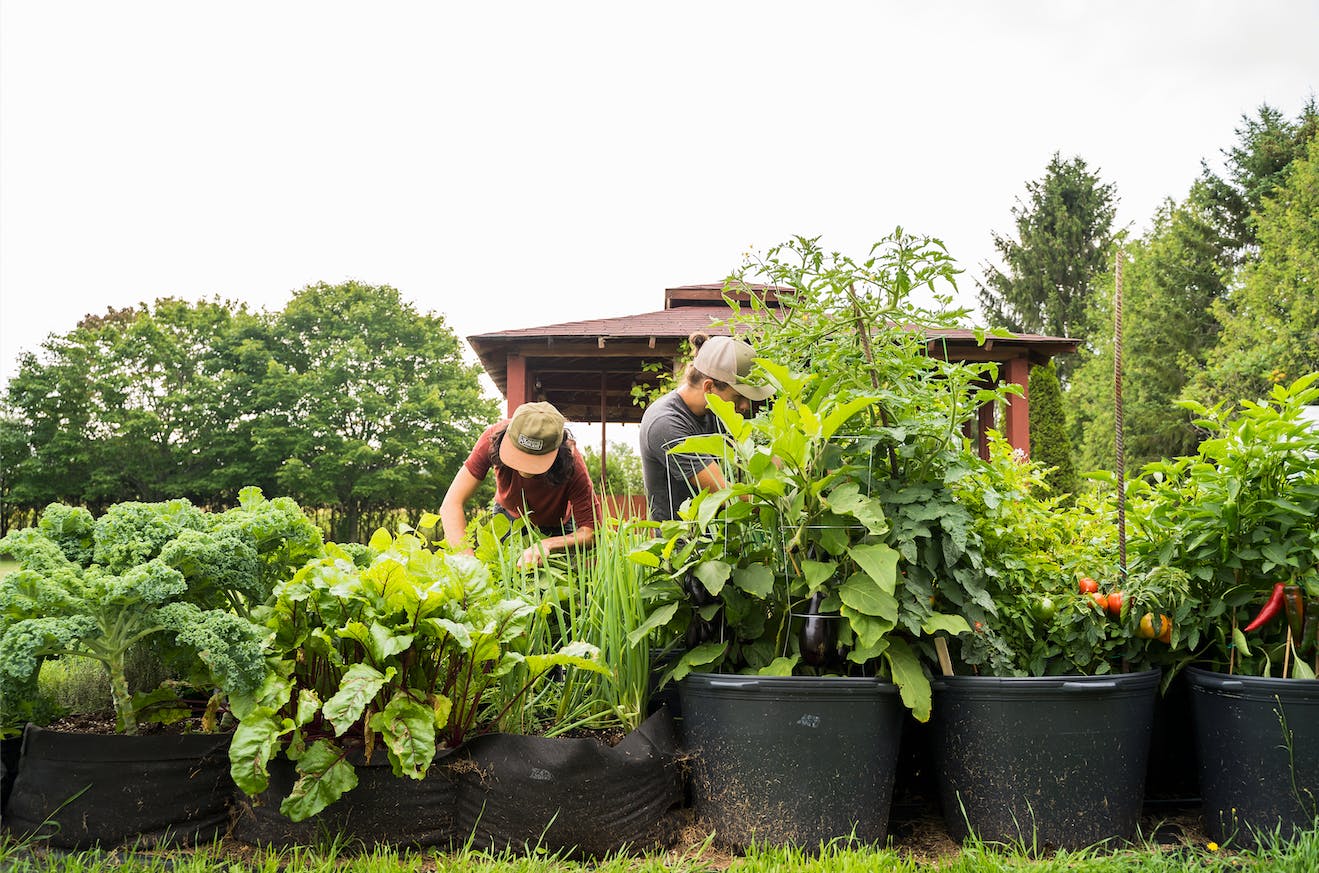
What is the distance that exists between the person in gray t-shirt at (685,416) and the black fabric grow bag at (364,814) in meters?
1.16

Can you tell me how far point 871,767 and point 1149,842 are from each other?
700 millimetres

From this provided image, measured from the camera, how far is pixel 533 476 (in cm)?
330

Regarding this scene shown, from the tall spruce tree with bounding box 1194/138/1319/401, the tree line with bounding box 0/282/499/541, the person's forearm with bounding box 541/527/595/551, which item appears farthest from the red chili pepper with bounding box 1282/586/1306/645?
the tree line with bounding box 0/282/499/541

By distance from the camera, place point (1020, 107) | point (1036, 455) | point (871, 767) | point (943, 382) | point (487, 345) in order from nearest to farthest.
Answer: point (871, 767)
point (943, 382)
point (1020, 107)
point (487, 345)
point (1036, 455)

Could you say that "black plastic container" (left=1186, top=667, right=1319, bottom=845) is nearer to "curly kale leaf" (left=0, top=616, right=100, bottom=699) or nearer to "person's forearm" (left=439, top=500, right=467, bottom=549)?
"person's forearm" (left=439, top=500, right=467, bottom=549)

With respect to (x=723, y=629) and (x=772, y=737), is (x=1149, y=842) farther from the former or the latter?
(x=723, y=629)

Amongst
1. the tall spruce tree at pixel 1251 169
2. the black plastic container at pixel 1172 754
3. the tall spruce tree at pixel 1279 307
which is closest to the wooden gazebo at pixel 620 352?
the black plastic container at pixel 1172 754

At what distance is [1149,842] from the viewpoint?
2.01 m

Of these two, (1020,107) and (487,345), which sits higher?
(1020,107)

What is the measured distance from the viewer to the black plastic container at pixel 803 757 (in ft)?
6.31

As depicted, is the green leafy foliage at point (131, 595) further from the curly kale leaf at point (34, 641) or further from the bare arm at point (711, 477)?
the bare arm at point (711, 477)

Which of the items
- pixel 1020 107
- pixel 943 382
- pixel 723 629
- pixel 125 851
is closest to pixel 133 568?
pixel 125 851

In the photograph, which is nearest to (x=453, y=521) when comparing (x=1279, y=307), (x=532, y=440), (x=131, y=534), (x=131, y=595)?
(x=532, y=440)

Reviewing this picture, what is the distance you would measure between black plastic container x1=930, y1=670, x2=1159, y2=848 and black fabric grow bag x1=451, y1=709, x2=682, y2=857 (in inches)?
30.9
